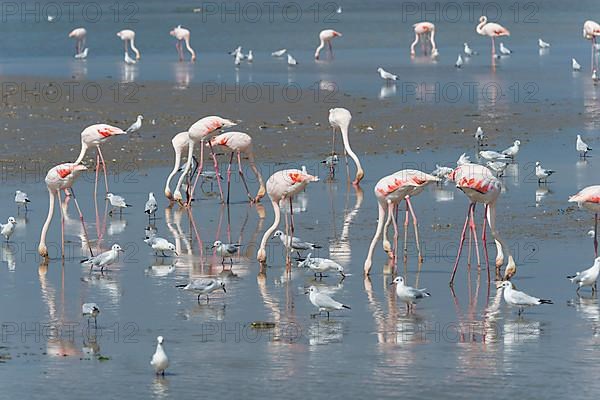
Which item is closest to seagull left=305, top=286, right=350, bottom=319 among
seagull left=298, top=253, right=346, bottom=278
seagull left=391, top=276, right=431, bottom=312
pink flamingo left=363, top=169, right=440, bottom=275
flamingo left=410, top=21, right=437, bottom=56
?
seagull left=391, top=276, right=431, bottom=312

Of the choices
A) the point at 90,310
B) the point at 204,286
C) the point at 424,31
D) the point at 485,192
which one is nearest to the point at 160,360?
the point at 90,310

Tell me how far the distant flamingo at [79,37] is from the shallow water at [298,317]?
24171 mm

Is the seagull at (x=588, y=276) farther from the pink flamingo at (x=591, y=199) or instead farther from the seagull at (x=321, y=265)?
the seagull at (x=321, y=265)

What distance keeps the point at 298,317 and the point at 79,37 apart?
1207 inches

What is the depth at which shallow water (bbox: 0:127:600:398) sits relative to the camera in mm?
10602

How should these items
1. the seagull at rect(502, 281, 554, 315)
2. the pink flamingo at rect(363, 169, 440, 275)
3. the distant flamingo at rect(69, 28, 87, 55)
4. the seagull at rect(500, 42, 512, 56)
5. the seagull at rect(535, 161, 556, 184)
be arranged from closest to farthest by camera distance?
the seagull at rect(502, 281, 554, 315) < the pink flamingo at rect(363, 169, 440, 275) < the seagull at rect(535, 161, 556, 184) < the seagull at rect(500, 42, 512, 56) < the distant flamingo at rect(69, 28, 87, 55)

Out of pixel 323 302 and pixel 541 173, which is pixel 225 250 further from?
pixel 541 173

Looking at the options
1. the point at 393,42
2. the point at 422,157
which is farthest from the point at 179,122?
the point at 393,42

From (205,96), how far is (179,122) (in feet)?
12.9

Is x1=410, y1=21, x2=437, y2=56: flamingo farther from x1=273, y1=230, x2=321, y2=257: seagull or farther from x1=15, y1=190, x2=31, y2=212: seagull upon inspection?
x1=273, y1=230, x2=321, y2=257: seagull

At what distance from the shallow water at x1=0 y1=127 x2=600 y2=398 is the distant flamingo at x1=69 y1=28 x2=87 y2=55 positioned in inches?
952

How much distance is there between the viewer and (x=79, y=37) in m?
41.8

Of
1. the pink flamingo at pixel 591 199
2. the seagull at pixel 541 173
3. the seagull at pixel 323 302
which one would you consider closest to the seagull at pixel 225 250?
the seagull at pixel 323 302

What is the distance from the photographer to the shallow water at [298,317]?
10.6 meters
